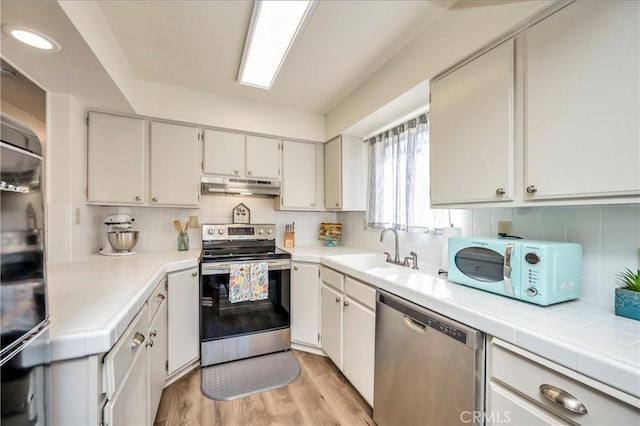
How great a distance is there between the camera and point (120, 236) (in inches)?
86.9

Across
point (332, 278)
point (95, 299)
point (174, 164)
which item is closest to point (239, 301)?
point (332, 278)

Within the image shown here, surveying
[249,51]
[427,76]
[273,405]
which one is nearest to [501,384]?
[273,405]

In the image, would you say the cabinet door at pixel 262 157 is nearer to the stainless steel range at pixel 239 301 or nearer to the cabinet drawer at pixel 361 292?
the stainless steel range at pixel 239 301

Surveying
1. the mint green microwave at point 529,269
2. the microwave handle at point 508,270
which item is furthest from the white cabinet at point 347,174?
the microwave handle at point 508,270

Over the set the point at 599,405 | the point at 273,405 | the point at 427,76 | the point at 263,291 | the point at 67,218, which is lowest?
the point at 273,405

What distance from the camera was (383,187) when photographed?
Result: 8.41 feet

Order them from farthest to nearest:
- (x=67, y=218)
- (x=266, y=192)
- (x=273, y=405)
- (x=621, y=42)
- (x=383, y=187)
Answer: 1. (x=266, y=192)
2. (x=383, y=187)
3. (x=67, y=218)
4. (x=273, y=405)
5. (x=621, y=42)

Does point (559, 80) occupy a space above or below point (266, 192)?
above

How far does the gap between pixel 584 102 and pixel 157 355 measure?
95.7 inches

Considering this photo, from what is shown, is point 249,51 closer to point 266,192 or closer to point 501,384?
point 266,192

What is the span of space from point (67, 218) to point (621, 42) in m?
3.09

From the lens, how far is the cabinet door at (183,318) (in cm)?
193

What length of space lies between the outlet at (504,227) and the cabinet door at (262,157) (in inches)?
79.2

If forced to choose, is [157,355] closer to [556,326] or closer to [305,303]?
[305,303]
